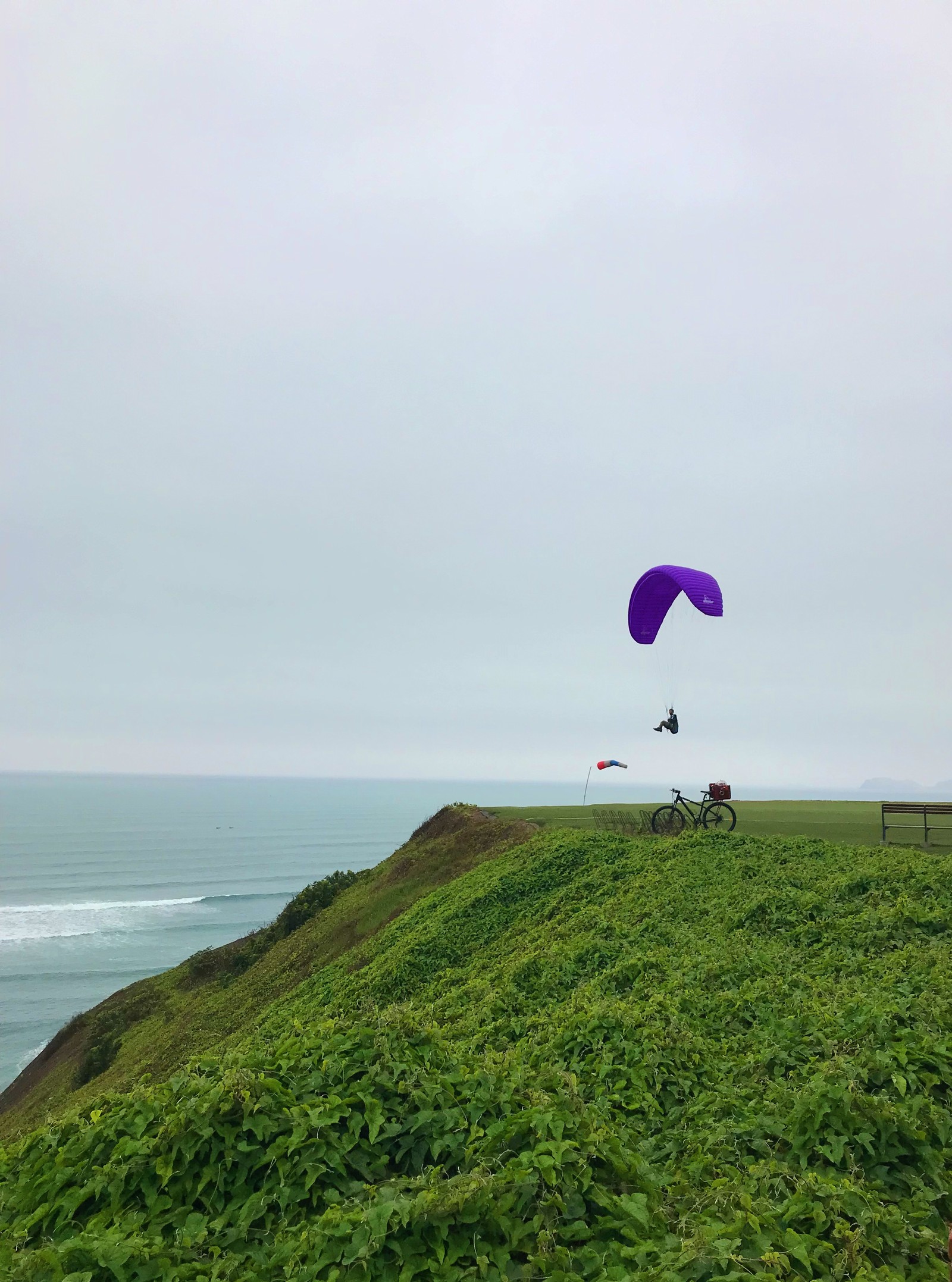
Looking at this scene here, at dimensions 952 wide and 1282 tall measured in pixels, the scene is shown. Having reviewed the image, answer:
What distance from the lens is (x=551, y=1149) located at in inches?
173

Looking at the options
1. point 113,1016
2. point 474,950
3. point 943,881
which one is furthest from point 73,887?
point 943,881

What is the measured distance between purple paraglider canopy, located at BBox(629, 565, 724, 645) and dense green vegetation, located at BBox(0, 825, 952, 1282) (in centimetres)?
959

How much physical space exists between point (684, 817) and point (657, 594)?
7133mm

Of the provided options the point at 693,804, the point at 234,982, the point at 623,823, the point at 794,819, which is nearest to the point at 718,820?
the point at 693,804

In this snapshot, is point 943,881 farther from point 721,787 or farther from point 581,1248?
point 581,1248

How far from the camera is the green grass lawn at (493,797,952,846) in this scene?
20.5 meters

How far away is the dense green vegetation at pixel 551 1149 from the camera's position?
12.3 ft

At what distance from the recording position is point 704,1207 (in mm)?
4387

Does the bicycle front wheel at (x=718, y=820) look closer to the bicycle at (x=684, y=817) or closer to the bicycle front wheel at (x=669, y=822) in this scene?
the bicycle at (x=684, y=817)

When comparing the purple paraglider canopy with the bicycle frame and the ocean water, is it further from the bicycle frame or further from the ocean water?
the ocean water

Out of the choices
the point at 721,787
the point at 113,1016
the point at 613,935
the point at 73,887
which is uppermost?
the point at 721,787

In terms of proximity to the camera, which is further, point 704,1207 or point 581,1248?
point 704,1207

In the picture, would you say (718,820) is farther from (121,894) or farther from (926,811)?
(121,894)

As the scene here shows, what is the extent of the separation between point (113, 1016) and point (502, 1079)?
2887cm
